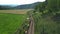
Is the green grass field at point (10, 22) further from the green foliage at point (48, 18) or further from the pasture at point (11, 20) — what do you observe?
the green foliage at point (48, 18)

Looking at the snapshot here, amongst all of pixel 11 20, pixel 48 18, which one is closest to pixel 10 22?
pixel 11 20

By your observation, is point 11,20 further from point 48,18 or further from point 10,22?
point 48,18

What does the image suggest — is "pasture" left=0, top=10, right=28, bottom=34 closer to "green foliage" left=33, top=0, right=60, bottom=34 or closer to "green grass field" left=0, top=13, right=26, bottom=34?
"green grass field" left=0, top=13, right=26, bottom=34

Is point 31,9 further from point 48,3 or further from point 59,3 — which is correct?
point 59,3

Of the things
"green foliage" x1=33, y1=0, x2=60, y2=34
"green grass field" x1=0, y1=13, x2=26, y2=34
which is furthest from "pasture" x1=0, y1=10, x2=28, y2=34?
"green foliage" x1=33, y1=0, x2=60, y2=34

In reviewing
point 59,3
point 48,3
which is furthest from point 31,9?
point 59,3

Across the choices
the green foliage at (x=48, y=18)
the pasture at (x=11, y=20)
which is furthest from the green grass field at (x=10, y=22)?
the green foliage at (x=48, y=18)
